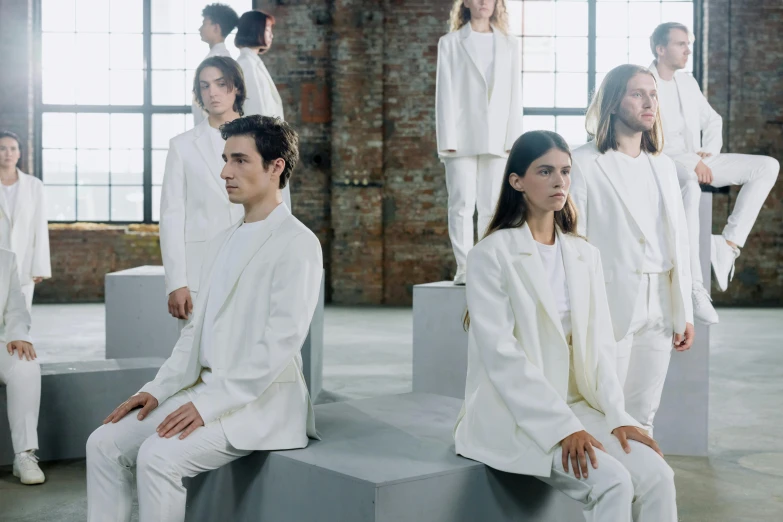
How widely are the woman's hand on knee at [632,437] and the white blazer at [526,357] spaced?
2 centimetres

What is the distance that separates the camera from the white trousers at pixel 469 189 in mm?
5133

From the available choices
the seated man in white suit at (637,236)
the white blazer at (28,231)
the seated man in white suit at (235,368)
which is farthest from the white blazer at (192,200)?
the white blazer at (28,231)

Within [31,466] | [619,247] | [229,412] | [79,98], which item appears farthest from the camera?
[79,98]

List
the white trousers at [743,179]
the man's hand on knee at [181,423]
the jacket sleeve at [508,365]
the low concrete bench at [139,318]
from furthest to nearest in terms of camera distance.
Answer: the low concrete bench at [139,318] < the white trousers at [743,179] < the man's hand on knee at [181,423] < the jacket sleeve at [508,365]

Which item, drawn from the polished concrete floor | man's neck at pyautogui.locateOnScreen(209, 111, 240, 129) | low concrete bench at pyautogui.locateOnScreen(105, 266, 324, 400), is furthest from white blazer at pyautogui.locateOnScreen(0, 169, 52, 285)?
man's neck at pyautogui.locateOnScreen(209, 111, 240, 129)

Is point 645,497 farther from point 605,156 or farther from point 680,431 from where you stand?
point 680,431

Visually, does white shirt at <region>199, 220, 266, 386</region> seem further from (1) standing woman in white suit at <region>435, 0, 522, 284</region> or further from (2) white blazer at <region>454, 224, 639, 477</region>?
(1) standing woman in white suit at <region>435, 0, 522, 284</region>

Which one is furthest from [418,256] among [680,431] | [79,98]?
[680,431]

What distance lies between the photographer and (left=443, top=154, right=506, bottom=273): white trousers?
5.13 m

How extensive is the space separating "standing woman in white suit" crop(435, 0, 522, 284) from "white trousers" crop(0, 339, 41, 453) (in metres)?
2.26

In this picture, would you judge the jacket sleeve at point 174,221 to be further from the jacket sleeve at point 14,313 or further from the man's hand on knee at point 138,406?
the man's hand on knee at point 138,406

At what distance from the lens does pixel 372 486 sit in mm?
2316

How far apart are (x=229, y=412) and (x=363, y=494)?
0.46 metres

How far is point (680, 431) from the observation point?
14.7ft
